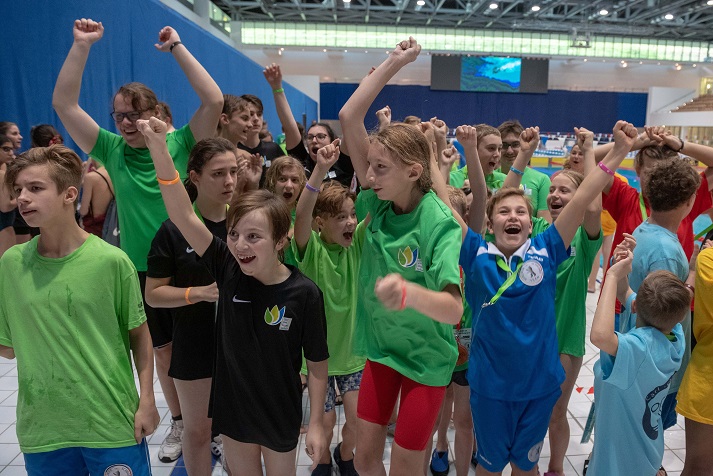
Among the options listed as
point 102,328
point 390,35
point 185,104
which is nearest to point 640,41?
point 390,35

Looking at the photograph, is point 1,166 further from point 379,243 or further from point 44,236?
point 379,243

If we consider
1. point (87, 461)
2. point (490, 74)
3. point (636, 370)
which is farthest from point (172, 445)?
point (490, 74)

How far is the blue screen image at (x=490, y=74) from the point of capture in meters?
28.7

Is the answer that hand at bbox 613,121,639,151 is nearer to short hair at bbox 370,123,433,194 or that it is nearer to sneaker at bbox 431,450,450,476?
short hair at bbox 370,123,433,194

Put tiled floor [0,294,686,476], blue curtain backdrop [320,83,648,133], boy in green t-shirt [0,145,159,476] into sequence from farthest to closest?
blue curtain backdrop [320,83,648,133] < tiled floor [0,294,686,476] < boy in green t-shirt [0,145,159,476]

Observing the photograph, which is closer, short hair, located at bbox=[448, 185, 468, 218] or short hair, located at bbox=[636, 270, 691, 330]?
short hair, located at bbox=[636, 270, 691, 330]

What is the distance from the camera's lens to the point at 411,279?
205cm

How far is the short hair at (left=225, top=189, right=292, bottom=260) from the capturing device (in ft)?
6.46

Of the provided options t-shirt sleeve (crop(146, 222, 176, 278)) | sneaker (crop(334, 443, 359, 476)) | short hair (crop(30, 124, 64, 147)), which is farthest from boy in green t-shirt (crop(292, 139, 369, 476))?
short hair (crop(30, 124, 64, 147))

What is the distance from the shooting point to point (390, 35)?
28453mm

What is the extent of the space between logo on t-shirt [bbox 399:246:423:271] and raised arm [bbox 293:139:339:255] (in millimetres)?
594

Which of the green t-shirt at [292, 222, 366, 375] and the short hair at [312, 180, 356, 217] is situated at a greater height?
the short hair at [312, 180, 356, 217]

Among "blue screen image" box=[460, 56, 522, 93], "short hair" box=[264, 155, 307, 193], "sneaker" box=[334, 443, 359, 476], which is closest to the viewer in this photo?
"sneaker" box=[334, 443, 359, 476]

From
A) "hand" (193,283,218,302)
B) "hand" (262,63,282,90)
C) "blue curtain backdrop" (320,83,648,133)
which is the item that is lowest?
"hand" (193,283,218,302)
